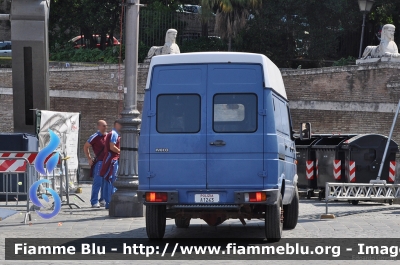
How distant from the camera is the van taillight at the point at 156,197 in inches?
475

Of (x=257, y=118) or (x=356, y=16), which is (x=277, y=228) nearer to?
(x=257, y=118)

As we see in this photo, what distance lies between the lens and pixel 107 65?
40.8 meters

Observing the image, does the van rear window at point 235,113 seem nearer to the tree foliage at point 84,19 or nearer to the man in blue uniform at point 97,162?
the man in blue uniform at point 97,162

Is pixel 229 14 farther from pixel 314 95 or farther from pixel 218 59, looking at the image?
pixel 218 59

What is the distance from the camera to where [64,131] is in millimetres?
21641

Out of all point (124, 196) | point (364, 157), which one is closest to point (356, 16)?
point (364, 157)

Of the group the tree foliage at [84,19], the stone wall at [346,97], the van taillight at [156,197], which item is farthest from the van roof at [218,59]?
the tree foliage at [84,19]

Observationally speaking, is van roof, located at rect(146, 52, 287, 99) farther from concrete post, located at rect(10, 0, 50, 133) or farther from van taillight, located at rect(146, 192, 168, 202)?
concrete post, located at rect(10, 0, 50, 133)

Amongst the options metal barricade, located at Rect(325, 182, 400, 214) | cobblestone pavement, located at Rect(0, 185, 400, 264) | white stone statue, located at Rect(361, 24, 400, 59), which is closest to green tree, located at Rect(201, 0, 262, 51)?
white stone statue, located at Rect(361, 24, 400, 59)

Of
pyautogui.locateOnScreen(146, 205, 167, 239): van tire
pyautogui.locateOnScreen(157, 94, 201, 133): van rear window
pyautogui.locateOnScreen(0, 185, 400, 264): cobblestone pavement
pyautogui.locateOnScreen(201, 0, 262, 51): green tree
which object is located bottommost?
pyautogui.locateOnScreen(0, 185, 400, 264): cobblestone pavement

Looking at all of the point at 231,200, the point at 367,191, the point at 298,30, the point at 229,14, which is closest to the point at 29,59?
the point at 367,191

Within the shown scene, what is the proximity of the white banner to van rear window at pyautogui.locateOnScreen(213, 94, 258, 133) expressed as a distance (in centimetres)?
932

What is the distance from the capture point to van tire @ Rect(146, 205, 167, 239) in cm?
1248

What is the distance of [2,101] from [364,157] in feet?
68.3
